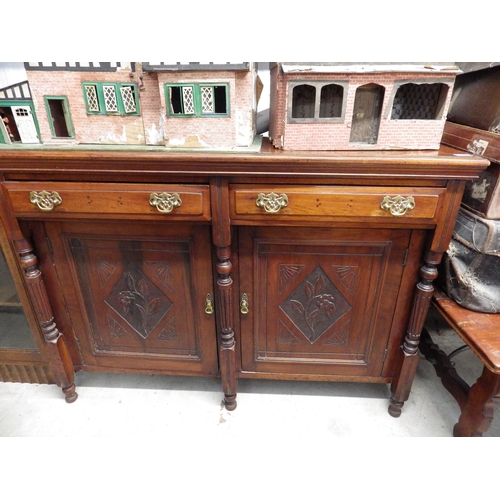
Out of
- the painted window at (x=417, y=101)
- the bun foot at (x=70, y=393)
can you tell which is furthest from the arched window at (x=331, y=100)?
the bun foot at (x=70, y=393)

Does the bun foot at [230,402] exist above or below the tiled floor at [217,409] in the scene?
above

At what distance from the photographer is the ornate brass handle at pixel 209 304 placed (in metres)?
1.38

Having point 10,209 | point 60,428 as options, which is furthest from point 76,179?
point 60,428

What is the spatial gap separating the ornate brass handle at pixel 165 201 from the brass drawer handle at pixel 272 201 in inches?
10.7

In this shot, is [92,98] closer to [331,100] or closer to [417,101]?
[331,100]

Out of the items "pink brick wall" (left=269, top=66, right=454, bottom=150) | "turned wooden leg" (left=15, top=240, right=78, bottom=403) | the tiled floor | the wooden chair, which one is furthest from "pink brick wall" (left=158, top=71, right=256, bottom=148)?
the tiled floor

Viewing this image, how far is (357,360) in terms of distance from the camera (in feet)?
4.83

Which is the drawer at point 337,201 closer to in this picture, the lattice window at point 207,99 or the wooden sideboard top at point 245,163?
the wooden sideboard top at point 245,163

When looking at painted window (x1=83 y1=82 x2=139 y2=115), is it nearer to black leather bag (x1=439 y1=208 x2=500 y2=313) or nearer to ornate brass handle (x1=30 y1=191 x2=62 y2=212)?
ornate brass handle (x1=30 y1=191 x2=62 y2=212)

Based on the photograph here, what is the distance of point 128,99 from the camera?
1.20m

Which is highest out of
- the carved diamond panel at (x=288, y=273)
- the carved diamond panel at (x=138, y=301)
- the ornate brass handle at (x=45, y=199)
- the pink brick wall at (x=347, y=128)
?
the pink brick wall at (x=347, y=128)

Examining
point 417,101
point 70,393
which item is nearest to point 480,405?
point 417,101

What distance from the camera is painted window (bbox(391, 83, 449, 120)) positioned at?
1209mm

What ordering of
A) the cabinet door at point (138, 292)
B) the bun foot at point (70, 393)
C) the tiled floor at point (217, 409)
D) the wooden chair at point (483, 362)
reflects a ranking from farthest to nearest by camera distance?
the bun foot at point (70, 393) < the tiled floor at point (217, 409) < the cabinet door at point (138, 292) < the wooden chair at point (483, 362)
